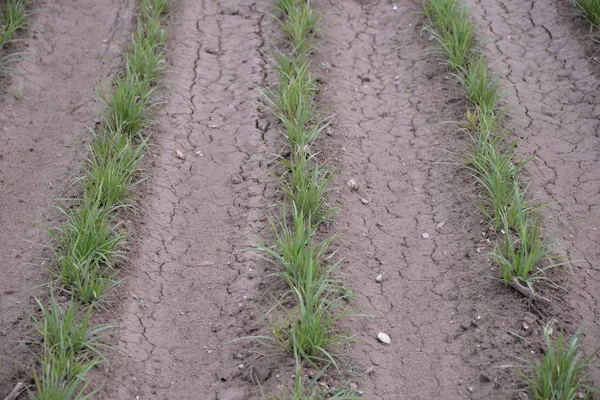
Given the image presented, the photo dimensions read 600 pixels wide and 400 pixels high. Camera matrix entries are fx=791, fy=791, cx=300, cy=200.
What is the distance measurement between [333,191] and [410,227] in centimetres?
47

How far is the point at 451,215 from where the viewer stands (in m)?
4.23

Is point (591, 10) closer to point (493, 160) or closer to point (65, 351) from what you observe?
point (493, 160)

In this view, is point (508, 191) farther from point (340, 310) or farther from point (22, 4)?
point (22, 4)

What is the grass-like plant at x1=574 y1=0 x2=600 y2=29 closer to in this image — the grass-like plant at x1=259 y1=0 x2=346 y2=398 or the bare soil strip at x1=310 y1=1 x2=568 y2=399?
the bare soil strip at x1=310 y1=1 x2=568 y2=399

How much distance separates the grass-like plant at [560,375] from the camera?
10.1 feet

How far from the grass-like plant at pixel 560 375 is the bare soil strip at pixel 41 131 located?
2100mm

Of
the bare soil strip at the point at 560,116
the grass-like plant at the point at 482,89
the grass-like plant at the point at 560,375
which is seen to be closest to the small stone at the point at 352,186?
the grass-like plant at the point at 482,89

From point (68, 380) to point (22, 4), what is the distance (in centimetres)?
343

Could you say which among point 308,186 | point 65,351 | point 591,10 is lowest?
point 65,351

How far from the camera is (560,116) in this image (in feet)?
15.9

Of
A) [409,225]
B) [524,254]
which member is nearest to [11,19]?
[409,225]

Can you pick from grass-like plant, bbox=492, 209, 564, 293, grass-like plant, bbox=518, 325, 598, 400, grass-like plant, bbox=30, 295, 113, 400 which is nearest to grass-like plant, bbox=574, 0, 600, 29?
grass-like plant, bbox=492, 209, 564, 293

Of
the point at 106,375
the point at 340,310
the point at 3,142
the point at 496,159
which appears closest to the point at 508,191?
the point at 496,159

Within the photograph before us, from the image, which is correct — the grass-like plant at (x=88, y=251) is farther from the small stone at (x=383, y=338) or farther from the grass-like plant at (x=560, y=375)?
the grass-like plant at (x=560, y=375)
